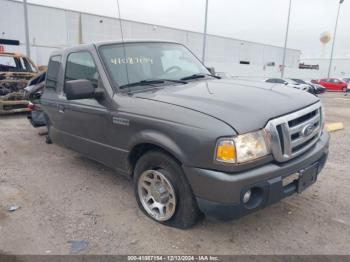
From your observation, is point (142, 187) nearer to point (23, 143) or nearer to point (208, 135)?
point (208, 135)

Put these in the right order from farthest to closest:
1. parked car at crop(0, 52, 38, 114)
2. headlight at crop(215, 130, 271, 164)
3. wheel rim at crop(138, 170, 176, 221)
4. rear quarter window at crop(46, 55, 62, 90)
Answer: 1. parked car at crop(0, 52, 38, 114)
2. rear quarter window at crop(46, 55, 62, 90)
3. wheel rim at crop(138, 170, 176, 221)
4. headlight at crop(215, 130, 271, 164)

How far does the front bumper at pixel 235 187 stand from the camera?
7.85 ft

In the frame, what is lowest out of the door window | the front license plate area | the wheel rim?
the wheel rim

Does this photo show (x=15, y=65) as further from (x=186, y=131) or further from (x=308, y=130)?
(x=308, y=130)

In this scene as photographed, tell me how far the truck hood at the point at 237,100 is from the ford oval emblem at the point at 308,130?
19 centimetres

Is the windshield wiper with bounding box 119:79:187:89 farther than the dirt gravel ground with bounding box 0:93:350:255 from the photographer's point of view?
Yes

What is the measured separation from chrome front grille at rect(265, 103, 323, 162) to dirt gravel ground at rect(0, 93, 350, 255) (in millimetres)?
858

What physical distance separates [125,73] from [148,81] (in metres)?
0.28

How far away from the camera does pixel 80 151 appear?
13.6 feet

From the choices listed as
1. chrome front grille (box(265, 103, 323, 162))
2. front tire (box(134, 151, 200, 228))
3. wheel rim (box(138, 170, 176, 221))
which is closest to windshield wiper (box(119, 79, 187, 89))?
front tire (box(134, 151, 200, 228))

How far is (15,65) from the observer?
1078cm

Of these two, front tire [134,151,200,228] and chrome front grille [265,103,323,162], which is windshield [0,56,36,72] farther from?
chrome front grille [265,103,323,162]

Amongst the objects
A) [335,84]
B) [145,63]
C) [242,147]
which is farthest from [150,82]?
[335,84]

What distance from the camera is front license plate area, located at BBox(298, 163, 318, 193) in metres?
2.77
